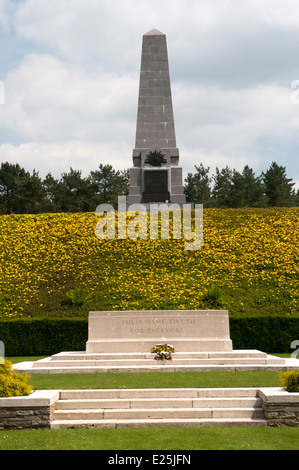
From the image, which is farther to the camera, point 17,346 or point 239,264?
point 239,264

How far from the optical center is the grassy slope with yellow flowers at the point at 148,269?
22.1 meters

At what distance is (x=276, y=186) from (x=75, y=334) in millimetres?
46047

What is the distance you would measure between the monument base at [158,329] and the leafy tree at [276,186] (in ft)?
147

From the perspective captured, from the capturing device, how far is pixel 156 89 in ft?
117

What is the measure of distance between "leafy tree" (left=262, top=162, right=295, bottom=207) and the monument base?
44.8 meters

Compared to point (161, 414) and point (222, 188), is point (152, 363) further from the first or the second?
point (222, 188)

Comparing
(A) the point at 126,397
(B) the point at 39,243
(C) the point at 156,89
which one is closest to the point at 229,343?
(A) the point at 126,397

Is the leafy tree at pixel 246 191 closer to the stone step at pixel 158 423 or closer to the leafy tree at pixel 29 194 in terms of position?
the leafy tree at pixel 29 194

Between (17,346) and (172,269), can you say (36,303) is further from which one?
(172,269)

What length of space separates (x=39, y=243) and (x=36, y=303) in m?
7.22

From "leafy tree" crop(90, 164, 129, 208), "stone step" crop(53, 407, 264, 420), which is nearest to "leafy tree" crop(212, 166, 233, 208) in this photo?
"leafy tree" crop(90, 164, 129, 208)

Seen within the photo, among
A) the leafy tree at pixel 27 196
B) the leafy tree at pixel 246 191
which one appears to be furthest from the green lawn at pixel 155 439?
the leafy tree at pixel 246 191

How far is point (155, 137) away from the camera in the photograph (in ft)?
116

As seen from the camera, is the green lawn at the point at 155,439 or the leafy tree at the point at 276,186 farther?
the leafy tree at the point at 276,186
